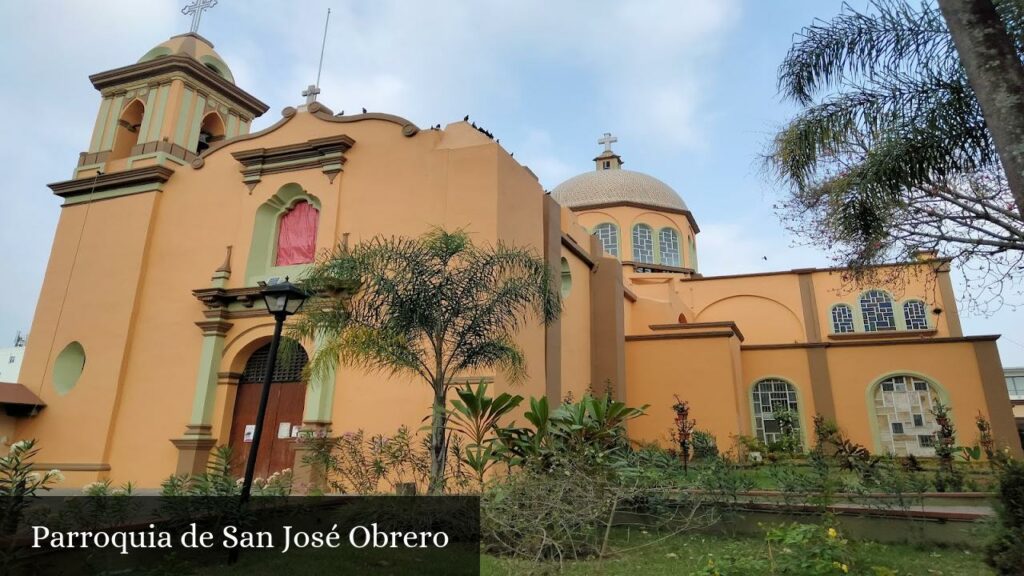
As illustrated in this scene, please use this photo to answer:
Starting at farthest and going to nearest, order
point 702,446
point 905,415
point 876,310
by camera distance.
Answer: point 876,310 < point 905,415 < point 702,446

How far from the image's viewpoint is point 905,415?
48.3 feet

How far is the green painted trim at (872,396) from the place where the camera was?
14.4 meters

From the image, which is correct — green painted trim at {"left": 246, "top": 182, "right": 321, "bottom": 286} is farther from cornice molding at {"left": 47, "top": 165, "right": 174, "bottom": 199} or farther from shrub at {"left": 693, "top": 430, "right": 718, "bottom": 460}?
shrub at {"left": 693, "top": 430, "right": 718, "bottom": 460}

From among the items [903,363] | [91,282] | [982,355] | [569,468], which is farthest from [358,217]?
[982,355]

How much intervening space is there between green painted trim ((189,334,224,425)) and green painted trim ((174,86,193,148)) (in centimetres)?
524

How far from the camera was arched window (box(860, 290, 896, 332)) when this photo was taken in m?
20.4

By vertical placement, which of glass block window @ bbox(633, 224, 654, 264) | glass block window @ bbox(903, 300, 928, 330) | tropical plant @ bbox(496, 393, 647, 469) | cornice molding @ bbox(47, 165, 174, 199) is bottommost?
tropical plant @ bbox(496, 393, 647, 469)

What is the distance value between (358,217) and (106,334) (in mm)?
5957

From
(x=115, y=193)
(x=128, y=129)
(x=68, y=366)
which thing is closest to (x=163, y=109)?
(x=128, y=129)

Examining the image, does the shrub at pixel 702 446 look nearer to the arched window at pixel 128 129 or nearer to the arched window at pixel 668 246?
the arched window at pixel 668 246

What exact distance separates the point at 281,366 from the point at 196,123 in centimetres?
695

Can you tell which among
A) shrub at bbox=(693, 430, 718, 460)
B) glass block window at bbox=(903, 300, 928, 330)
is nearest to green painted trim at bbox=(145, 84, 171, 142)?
shrub at bbox=(693, 430, 718, 460)

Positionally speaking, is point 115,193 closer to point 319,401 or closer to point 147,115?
point 147,115
